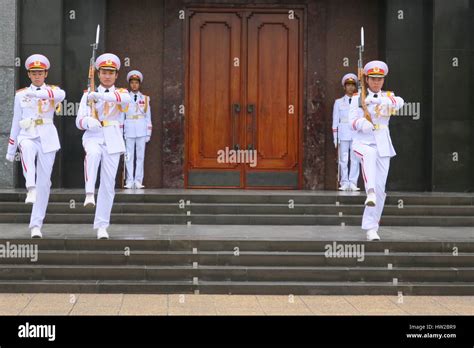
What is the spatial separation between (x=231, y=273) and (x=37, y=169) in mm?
3067

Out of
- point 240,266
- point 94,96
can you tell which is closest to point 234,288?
point 240,266

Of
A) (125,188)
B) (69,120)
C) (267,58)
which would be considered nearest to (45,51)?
(69,120)

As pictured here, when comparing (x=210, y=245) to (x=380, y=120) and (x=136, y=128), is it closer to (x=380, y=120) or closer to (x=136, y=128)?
(x=380, y=120)

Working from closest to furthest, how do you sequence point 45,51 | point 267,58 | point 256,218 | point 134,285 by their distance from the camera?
point 134,285
point 256,218
point 45,51
point 267,58

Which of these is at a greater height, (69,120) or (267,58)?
(267,58)

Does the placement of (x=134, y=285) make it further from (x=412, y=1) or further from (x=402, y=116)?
(x=412, y=1)

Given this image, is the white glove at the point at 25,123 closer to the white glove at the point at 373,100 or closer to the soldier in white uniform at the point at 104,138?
the soldier in white uniform at the point at 104,138

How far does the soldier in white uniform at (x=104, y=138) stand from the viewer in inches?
389

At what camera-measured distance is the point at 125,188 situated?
1510 centimetres

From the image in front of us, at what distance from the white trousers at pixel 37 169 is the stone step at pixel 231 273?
1046 millimetres

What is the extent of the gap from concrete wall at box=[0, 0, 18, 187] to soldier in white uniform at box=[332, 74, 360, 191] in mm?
6344

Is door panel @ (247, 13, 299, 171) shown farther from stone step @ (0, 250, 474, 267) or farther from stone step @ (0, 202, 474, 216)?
stone step @ (0, 250, 474, 267)

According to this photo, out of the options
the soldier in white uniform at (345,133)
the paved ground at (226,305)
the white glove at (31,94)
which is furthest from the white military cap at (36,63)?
the soldier in white uniform at (345,133)

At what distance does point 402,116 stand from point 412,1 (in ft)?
7.72
